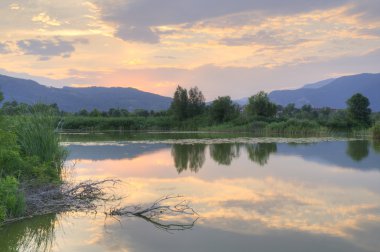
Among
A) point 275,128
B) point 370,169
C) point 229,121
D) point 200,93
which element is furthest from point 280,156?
point 200,93

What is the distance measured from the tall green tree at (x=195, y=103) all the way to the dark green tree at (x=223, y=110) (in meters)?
7.50

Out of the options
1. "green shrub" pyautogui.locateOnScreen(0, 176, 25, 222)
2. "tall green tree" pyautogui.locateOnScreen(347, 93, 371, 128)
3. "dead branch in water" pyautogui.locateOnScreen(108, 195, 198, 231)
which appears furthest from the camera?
"tall green tree" pyautogui.locateOnScreen(347, 93, 371, 128)

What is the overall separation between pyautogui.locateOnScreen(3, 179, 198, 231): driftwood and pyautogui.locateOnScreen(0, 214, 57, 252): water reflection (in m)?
0.26

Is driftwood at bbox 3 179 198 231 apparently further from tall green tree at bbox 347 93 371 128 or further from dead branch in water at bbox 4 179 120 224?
tall green tree at bbox 347 93 371 128

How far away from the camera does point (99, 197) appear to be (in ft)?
31.8

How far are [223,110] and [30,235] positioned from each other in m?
54.8

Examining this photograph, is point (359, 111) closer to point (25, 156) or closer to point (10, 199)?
point (25, 156)

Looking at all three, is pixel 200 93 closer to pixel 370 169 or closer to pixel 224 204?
pixel 370 169

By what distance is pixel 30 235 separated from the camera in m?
7.03

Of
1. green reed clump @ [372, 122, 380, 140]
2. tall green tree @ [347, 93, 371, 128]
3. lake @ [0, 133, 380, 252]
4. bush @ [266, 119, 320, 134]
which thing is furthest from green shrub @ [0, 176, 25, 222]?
tall green tree @ [347, 93, 371, 128]

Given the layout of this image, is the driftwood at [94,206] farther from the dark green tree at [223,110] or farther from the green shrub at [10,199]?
the dark green tree at [223,110]

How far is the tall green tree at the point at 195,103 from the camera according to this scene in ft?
226

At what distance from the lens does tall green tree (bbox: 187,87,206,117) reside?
69000mm

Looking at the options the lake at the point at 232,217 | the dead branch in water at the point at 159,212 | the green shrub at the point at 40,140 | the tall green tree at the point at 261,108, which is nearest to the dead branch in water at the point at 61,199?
the lake at the point at 232,217
